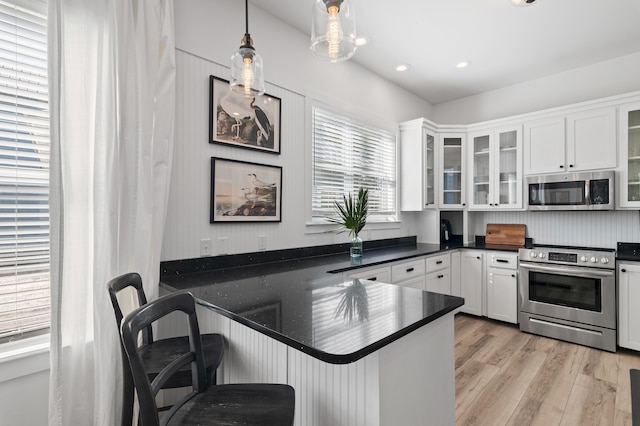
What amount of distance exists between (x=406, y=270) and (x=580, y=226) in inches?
89.1

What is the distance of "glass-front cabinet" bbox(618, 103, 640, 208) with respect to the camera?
10.1ft

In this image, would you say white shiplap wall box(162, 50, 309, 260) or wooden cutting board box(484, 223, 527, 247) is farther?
wooden cutting board box(484, 223, 527, 247)

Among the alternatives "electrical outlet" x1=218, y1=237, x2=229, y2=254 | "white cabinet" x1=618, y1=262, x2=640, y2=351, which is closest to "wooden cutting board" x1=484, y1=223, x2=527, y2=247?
"white cabinet" x1=618, y1=262, x2=640, y2=351

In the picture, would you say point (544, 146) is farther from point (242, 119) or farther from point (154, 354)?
point (154, 354)

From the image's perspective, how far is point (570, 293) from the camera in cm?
321

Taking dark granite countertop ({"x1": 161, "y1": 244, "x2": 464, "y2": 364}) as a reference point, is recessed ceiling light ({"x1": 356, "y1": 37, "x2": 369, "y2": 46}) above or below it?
above

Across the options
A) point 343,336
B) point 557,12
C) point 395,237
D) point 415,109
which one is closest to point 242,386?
point 343,336

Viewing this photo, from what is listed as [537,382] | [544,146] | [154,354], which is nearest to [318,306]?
[154,354]

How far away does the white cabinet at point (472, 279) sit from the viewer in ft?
12.6

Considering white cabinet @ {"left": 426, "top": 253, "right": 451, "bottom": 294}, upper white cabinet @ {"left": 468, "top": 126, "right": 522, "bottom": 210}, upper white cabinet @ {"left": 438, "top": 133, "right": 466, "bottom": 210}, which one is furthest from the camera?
upper white cabinet @ {"left": 438, "top": 133, "right": 466, "bottom": 210}

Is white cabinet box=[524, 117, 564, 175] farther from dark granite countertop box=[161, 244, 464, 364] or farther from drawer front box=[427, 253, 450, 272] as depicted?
dark granite countertop box=[161, 244, 464, 364]

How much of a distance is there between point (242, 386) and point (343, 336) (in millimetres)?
477

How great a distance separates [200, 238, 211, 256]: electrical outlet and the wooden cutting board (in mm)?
3623

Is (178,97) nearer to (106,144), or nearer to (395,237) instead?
(106,144)
